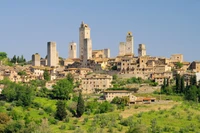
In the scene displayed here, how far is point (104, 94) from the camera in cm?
5562

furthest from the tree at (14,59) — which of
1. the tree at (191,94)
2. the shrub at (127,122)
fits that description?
the shrub at (127,122)

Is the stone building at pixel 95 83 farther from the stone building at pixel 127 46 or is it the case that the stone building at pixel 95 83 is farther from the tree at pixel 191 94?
the stone building at pixel 127 46

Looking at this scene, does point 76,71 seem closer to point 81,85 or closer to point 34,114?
point 81,85

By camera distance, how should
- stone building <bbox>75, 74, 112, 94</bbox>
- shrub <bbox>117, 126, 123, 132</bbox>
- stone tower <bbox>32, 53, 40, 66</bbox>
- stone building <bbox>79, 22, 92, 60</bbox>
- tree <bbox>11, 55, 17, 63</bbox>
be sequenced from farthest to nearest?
tree <bbox>11, 55, 17, 63</bbox> < stone building <bbox>79, 22, 92, 60</bbox> < stone tower <bbox>32, 53, 40, 66</bbox> < stone building <bbox>75, 74, 112, 94</bbox> < shrub <bbox>117, 126, 123, 132</bbox>

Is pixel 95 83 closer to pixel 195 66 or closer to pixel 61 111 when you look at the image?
pixel 61 111

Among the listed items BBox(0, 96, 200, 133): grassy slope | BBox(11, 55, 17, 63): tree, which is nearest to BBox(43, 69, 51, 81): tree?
BBox(0, 96, 200, 133): grassy slope

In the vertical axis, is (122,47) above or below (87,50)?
above

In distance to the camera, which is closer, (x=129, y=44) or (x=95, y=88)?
(x=95, y=88)

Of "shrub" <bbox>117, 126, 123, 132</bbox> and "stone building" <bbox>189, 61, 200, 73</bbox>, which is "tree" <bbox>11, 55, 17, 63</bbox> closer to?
"stone building" <bbox>189, 61, 200, 73</bbox>

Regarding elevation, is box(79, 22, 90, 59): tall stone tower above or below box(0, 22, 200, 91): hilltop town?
above

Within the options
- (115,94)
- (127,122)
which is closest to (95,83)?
(115,94)

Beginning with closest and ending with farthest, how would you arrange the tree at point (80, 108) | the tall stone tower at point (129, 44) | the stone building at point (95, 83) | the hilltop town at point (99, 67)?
1. the tree at point (80, 108)
2. the stone building at point (95, 83)
3. the hilltop town at point (99, 67)
4. the tall stone tower at point (129, 44)

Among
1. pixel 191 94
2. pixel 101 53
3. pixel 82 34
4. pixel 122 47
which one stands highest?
pixel 82 34

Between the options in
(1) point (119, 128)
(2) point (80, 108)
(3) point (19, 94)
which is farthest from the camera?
(3) point (19, 94)
